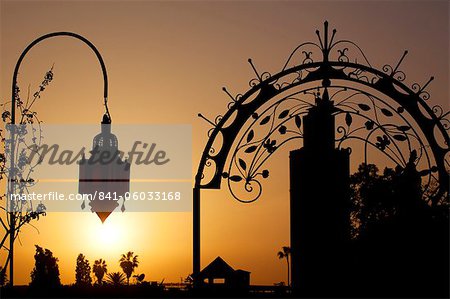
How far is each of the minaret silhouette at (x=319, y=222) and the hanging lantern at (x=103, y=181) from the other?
86.7 inches

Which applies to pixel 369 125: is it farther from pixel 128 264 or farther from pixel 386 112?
pixel 128 264

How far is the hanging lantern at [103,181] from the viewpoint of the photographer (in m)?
11.1

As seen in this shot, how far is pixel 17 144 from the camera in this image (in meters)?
14.0

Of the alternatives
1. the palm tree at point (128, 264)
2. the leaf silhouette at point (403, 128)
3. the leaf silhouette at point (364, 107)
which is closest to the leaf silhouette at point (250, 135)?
the leaf silhouette at point (364, 107)

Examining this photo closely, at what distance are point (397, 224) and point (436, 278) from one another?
1.25 metres

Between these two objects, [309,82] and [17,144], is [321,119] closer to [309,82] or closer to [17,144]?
[309,82]

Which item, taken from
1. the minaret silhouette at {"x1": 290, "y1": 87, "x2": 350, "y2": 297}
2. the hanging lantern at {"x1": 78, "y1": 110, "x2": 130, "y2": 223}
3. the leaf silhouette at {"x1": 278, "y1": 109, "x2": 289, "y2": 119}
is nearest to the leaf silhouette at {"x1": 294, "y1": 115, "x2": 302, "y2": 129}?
the leaf silhouette at {"x1": 278, "y1": 109, "x2": 289, "y2": 119}

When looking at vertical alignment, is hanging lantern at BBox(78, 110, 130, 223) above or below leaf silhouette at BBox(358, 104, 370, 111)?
below

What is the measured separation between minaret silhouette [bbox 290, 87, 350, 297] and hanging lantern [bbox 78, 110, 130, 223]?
2.20m

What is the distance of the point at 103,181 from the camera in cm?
1117

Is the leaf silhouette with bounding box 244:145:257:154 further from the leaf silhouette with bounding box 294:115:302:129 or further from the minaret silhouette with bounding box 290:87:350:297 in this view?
the minaret silhouette with bounding box 290:87:350:297

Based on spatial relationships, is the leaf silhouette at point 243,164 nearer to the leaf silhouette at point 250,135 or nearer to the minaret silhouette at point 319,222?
A: the leaf silhouette at point 250,135

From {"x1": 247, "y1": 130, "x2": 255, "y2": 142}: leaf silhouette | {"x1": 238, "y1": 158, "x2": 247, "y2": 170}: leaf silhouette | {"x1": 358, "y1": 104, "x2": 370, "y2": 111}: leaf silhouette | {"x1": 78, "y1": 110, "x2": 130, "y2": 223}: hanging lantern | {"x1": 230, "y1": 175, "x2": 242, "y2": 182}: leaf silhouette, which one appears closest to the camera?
{"x1": 78, "y1": 110, "x2": 130, "y2": 223}: hanging lantern

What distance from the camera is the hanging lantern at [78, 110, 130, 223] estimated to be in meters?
11.1
